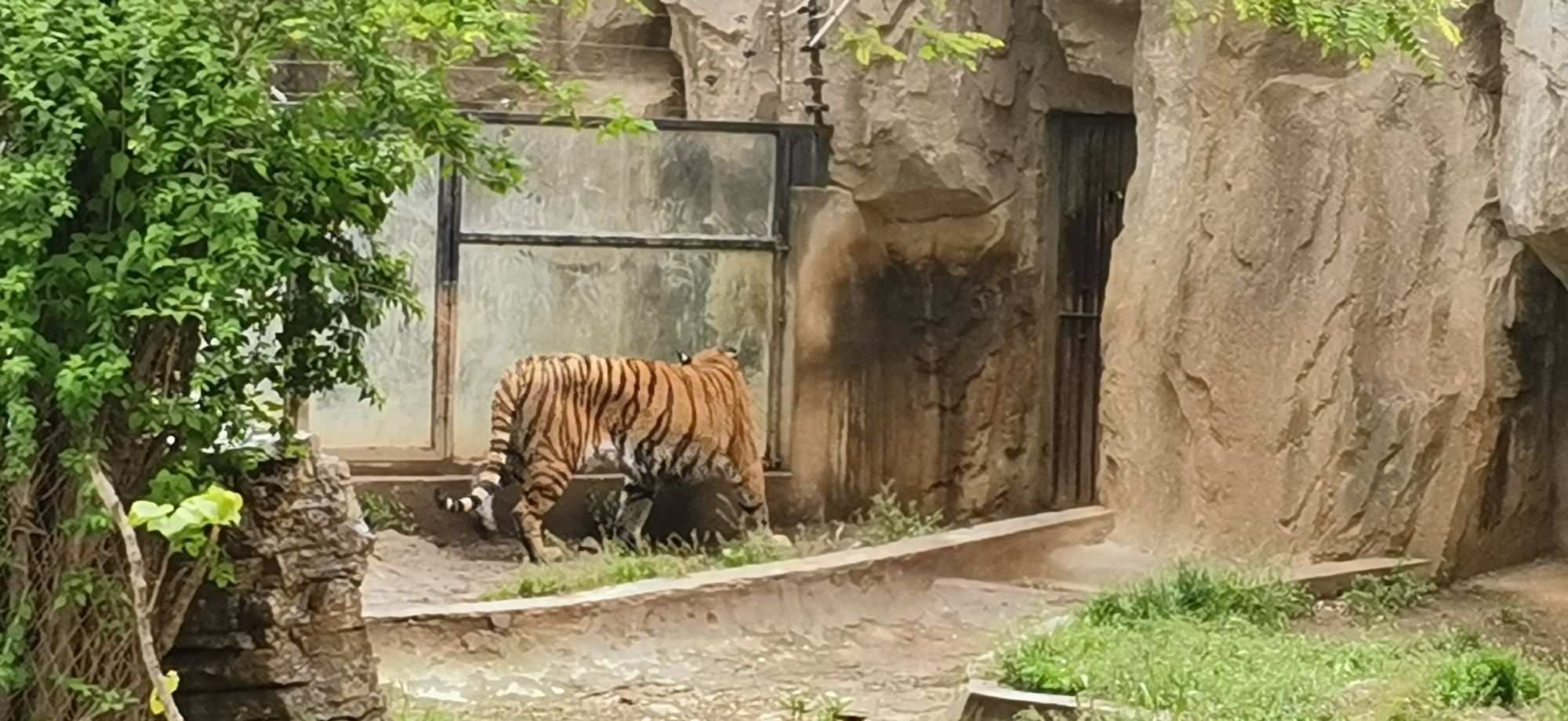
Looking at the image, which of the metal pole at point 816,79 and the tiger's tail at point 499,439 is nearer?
the tiger's tail at point 499,439

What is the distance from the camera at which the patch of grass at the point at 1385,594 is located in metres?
7.80

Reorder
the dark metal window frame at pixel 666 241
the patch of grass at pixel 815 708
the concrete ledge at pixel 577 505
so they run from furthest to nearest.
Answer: the dark metal window frame at pixel 666 241, the concrete ledge at pixel 577 505, the patch of grass at pixel 815 708

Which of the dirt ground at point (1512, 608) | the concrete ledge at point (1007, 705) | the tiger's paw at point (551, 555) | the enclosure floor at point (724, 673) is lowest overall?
the enclosure floor at point (724, 673)

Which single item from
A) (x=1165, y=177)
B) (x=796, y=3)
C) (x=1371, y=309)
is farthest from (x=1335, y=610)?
(x=796, y=3)

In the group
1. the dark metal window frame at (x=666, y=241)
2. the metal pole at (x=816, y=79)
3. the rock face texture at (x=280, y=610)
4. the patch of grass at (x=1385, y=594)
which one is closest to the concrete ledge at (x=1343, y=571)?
the patch of grass at (x=1385, y=594)

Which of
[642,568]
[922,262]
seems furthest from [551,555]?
[922,262]

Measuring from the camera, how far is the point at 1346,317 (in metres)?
8.58

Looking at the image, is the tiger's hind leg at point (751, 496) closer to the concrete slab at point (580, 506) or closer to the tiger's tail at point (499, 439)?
the concrete slab at point (580, 506)

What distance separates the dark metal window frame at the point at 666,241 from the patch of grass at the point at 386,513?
393mm

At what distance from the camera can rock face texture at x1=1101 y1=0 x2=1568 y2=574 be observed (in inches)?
328

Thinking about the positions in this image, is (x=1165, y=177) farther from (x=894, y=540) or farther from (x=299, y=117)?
(x=299, y=117)

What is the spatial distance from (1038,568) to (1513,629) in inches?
86.5

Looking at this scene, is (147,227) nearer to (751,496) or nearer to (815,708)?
(815,708)

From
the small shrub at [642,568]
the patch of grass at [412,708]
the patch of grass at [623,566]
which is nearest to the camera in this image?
the patch of grass at [412,708]
